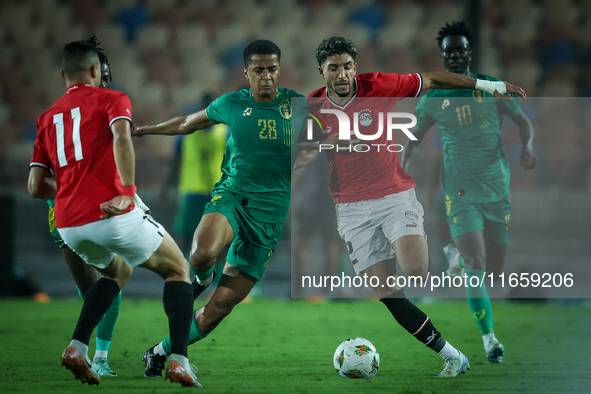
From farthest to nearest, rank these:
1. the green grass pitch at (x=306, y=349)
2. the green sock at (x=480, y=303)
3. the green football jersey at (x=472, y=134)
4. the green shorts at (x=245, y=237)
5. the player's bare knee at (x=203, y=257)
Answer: the green football jersey at (x=472, y=134)
the green sock at (x=480, y=303)
the green shorts at (x=245, y=237)
the player's bare knee at (x=203, y=257)
the green grass pitch at (x=306, y=349)

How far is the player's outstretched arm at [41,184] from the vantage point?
3.68 m

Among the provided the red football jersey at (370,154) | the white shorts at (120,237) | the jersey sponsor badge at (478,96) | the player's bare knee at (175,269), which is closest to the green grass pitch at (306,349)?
the player's bare knee at (175,269)

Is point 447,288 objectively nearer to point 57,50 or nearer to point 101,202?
point 101,202

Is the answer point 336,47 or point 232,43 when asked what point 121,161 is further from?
point 232,43

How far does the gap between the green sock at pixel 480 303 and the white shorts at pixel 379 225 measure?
0.86 metres

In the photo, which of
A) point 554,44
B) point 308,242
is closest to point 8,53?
point 308,242

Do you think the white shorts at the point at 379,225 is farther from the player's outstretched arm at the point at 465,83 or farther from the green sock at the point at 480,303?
the green sock at the point at 480,303

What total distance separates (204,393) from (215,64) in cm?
1013

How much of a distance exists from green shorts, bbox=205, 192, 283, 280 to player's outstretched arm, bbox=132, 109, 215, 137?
1.53ft

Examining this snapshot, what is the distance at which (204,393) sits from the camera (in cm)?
342

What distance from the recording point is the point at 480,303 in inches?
193

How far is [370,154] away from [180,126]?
1268mm

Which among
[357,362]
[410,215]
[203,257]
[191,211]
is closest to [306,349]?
[357,362]

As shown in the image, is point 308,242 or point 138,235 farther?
point 308,242
